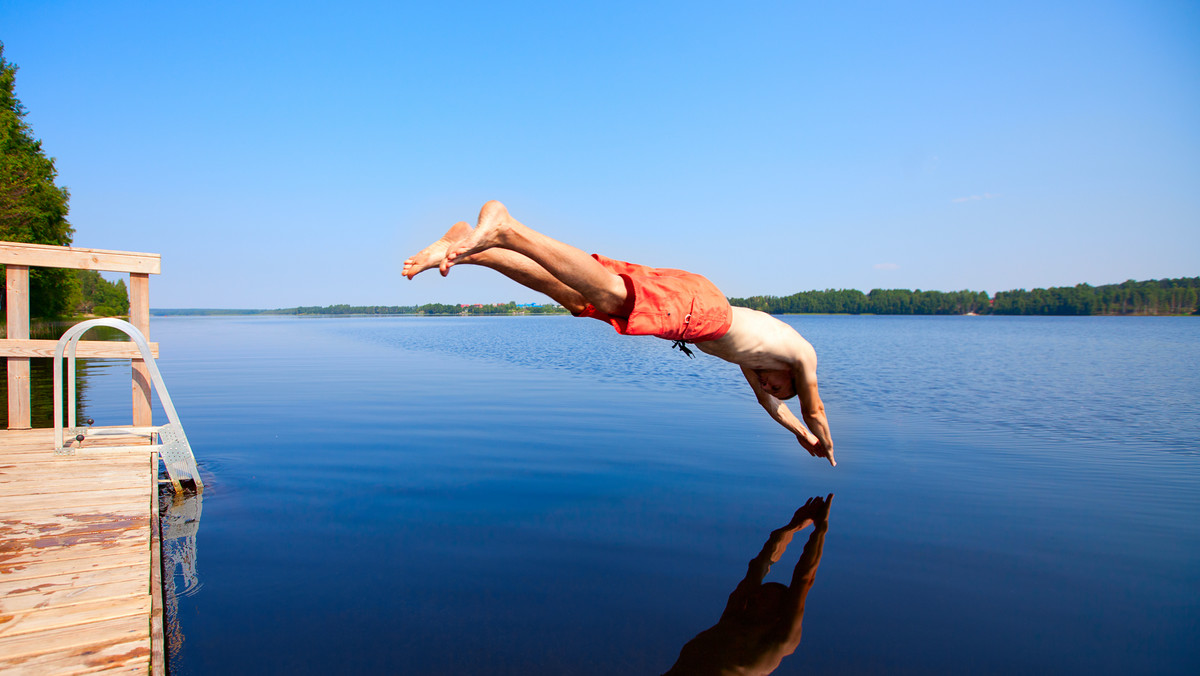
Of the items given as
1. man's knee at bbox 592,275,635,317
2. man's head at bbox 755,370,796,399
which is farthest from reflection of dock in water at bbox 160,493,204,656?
man's head at bbox 755,370,796,399

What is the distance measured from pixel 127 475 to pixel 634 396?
11762mm

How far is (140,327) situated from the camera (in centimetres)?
733

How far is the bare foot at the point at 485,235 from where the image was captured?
350cm

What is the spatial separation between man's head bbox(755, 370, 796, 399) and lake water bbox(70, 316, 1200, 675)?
1670mm

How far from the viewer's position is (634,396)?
53.6ft

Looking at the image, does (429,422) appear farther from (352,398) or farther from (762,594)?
(762,594)

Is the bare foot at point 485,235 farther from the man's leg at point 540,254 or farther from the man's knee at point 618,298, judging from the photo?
the man's knee at point 618,298

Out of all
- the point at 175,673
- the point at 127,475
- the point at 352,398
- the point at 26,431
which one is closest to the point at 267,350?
the point at 352,398

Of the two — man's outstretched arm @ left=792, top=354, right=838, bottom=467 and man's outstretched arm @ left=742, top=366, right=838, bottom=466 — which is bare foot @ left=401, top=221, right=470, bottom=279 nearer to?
man's outstretched arm @ left=792, top=354, right=838, bottom=467

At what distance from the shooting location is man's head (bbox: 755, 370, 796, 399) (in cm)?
533

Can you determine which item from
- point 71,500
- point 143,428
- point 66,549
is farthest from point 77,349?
point 66,549

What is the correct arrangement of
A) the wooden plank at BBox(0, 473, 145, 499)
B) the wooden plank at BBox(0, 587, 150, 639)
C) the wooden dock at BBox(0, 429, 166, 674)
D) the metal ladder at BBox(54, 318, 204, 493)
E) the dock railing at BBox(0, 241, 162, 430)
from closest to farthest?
the wooden dock at BBox(0, 429, 166, 674) → the wooden plank at BBox(0, 587, 150, 639) → the wooden plank at BBox(0, 473, 145, 499) → the metal ladder at BBox(54, 318, 204, 493) → the dock railing at BBox(0, 241, 162, 430)

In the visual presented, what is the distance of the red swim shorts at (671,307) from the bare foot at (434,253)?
3.23 feet

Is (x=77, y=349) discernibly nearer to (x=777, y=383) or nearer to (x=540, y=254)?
(x=540, y=254)
